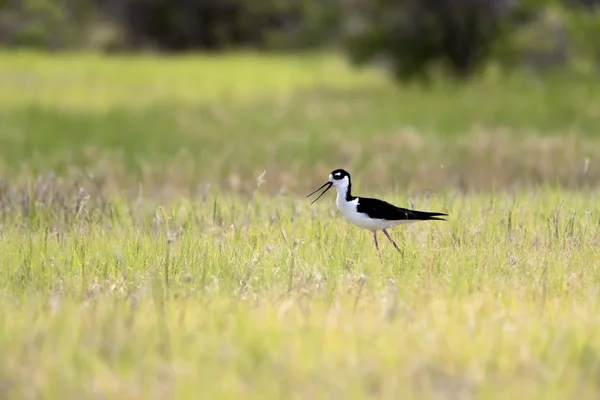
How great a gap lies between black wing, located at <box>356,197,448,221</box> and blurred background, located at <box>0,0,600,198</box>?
2.65 meters

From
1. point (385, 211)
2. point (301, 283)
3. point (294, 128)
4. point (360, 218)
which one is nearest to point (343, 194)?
point (360, 218)

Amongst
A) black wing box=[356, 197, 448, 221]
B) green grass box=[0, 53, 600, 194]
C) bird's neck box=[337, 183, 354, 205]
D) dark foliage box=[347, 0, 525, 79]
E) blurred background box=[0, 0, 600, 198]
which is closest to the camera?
black wing box=[356, 197, 448, 221]

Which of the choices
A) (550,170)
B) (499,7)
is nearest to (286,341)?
(550,170)

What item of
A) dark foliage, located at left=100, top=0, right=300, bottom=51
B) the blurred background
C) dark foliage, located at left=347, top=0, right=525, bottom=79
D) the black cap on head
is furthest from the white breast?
dark foliage, located at left=100, top=0, right=300, bottom=51

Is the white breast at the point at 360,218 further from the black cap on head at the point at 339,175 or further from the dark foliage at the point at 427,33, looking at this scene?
the dark foliage at the point at 427,33

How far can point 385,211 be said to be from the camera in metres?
6.61

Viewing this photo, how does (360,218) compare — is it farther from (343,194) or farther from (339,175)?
(339,175)

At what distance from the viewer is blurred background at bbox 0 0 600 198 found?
46.2 feet

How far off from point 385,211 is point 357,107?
1455 cm

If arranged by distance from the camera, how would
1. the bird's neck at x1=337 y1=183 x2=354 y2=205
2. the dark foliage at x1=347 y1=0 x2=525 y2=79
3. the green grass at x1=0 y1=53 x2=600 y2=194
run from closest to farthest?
1. the bird's neck at x1=337 y1=183 x2=354 y2=205
2. the green grass at x1=0 y1=53 x2=600 y2=194
3. the dark foliage at x1=347 y1=0 x2=525 y2=79

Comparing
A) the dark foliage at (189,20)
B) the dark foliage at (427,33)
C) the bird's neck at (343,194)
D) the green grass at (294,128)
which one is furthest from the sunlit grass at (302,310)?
the dark foliage at (189,20)

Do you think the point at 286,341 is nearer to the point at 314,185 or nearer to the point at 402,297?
the point at 402,297

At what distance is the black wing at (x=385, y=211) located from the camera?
6598 millimetres

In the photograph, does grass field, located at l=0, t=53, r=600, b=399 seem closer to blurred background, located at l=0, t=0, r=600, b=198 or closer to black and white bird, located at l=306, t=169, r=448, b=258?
blurred background, located at l=0, t=0, r=600, b=198
